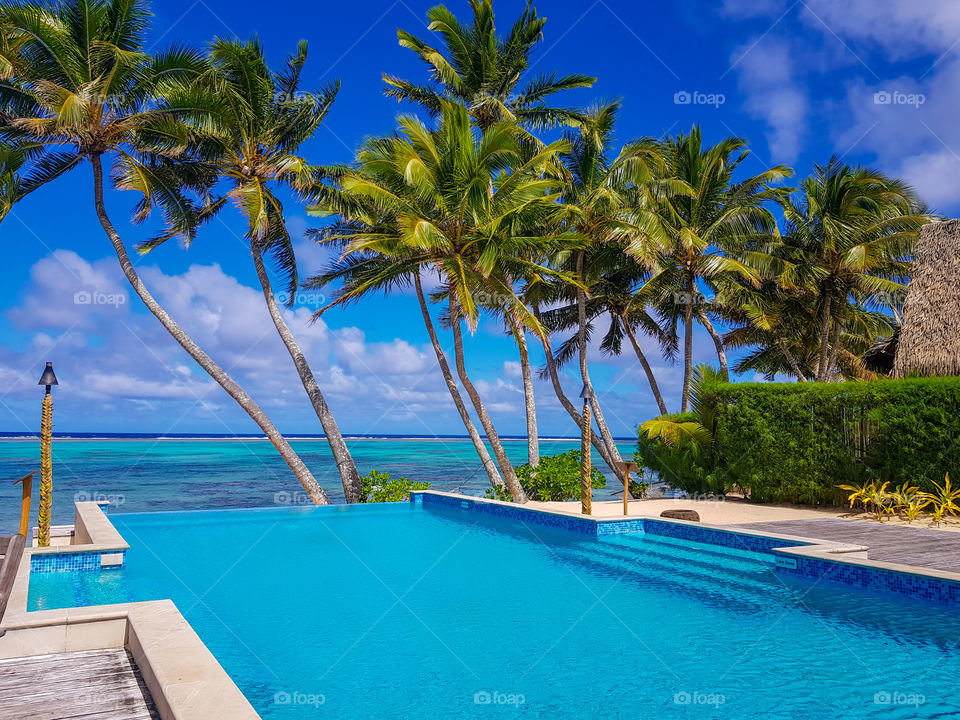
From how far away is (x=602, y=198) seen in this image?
16188mm

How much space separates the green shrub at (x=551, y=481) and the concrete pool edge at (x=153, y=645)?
421 inches

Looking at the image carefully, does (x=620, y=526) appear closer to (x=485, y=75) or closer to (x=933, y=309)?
(x=933, y=309)

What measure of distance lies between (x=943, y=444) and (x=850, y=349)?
1664cm

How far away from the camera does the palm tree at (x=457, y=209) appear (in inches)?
535

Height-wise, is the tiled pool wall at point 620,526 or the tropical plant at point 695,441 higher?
the tropical plant at point 695,441

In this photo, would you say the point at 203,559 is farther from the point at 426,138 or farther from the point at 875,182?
the point at 875,182

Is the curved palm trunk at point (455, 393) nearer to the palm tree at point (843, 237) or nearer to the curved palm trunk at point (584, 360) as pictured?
the curved palm trunk at point (584, 360)

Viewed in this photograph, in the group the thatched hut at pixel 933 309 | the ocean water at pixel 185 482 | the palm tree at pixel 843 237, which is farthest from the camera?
the ocean water at pixel 185 482

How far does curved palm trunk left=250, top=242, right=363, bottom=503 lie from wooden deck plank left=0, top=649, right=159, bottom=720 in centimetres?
1142

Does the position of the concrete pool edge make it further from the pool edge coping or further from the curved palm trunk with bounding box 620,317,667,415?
the curved palm trunk with bounding box 620,317,667,415

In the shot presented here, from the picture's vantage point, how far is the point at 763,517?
1138cm

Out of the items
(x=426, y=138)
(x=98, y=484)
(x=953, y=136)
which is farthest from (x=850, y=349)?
(x=98, y=484)

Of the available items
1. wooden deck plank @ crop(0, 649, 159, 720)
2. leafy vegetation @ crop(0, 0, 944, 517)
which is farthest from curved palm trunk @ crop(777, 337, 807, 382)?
wooden deck plank @ crop(0, 649, 159, 720)

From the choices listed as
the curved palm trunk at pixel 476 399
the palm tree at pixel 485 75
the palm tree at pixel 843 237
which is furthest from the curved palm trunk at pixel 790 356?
the curved palm trunk at pixel 476 399
